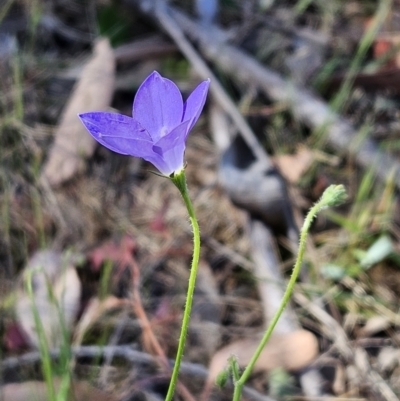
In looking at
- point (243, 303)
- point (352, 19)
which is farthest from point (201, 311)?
point (352, 19)

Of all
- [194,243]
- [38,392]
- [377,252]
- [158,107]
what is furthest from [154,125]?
[377,252]

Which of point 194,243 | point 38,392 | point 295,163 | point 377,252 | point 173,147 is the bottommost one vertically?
point 38,392

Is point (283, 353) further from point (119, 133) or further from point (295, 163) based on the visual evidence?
point (119, 133)

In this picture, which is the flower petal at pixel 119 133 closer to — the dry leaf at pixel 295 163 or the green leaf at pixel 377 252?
the green leaf at pixel 377 252

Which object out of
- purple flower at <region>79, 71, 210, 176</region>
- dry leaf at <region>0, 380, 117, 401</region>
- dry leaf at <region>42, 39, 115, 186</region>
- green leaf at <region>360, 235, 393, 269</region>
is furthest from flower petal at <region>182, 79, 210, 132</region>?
dry leaf at <region>42, 39, 115, 186</region>

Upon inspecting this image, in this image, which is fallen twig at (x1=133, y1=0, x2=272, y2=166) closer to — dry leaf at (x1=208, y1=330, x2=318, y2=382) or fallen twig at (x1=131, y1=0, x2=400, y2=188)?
fallen twig at (x1=131, y1=0, x2=400, y2=188)

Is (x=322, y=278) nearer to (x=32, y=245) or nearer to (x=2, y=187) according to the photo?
(x=32, y=245)

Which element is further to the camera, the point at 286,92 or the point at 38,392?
the point at 286,92

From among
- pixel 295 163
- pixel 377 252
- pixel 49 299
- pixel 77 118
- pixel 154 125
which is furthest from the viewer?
pixel 77 118

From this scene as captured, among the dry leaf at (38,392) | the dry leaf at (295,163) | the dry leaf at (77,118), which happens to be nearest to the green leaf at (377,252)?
the dry leaf at (295,163)
